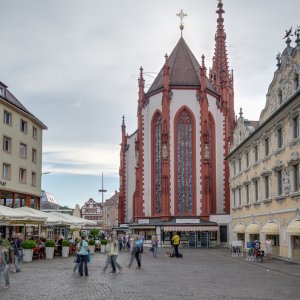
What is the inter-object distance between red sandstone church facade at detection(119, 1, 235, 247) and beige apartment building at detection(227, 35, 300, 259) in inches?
801

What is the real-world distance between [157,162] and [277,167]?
35.3m

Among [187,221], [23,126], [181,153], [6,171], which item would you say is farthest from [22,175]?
[181,153]

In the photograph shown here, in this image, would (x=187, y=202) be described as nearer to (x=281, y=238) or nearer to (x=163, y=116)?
(x=163, y=116)

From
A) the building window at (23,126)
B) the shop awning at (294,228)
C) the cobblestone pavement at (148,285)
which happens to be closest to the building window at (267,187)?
the shop awning at (294,228)

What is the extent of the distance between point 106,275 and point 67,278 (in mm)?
1922

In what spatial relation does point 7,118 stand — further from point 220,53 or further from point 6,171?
point 220,53

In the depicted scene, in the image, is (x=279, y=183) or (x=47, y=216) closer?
(x=279, y=183)

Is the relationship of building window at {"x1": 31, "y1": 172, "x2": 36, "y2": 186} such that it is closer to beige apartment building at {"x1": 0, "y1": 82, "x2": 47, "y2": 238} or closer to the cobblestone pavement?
beige apartment building at {"x1": 0, "y1": 82, "x2": 47, "y2": 238}

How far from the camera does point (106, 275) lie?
2231cm

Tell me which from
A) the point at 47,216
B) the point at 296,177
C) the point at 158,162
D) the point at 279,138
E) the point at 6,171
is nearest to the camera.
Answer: the point at 296,177

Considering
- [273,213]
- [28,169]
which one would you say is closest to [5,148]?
[28,169]

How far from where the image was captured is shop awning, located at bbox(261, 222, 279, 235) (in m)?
35.3

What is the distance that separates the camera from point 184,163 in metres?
68.4

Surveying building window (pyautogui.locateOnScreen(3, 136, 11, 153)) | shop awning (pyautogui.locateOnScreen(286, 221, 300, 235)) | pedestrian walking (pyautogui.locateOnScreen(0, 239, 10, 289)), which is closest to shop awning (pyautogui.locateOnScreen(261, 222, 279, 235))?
shop awning (pyautogui.locateOnScreen(286, 221, 300, 235))
